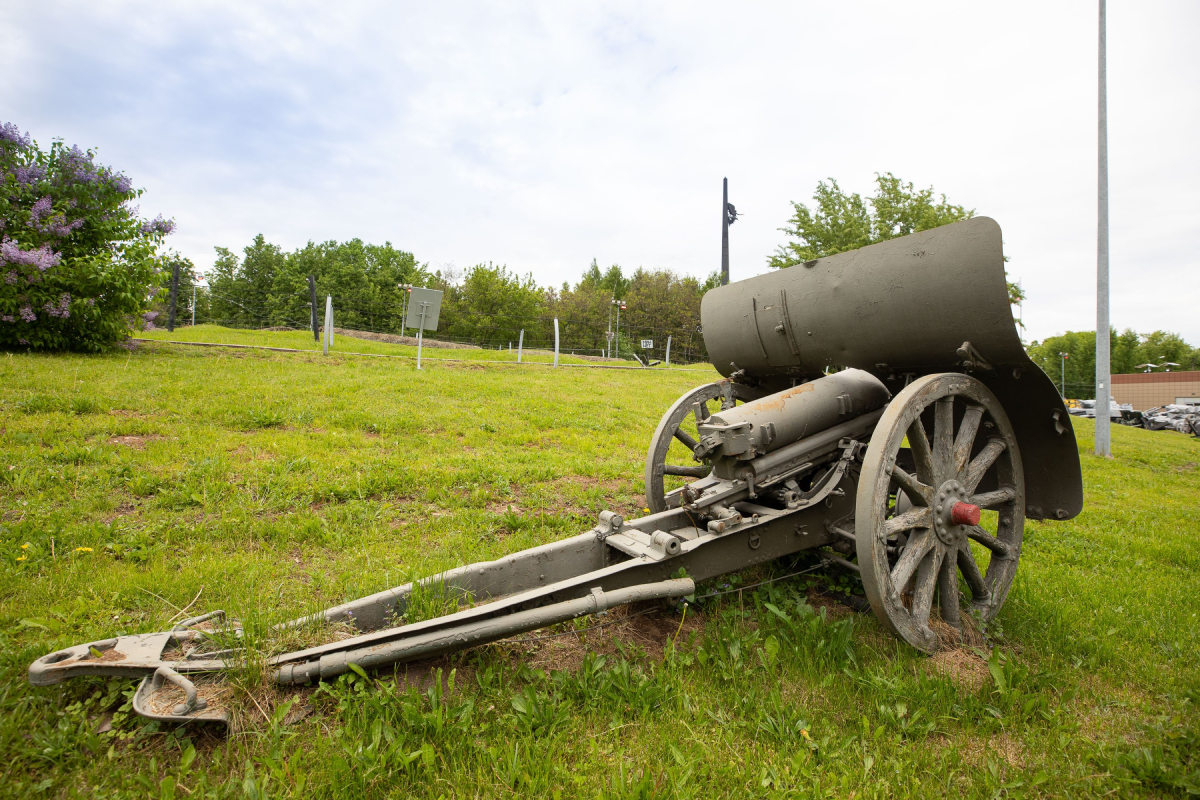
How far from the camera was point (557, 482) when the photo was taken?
566 cm

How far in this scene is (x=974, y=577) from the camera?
3314mm

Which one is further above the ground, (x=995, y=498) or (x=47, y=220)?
(x=47, y=220)

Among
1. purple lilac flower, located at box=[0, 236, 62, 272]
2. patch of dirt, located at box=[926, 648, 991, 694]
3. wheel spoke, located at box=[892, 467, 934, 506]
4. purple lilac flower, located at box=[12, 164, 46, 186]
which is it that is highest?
purple lilac flower, located at box=[12, 164, 46, 186]

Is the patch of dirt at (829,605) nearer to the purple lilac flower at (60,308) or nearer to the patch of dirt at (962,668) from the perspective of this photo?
the patch of dirt at (962,668)

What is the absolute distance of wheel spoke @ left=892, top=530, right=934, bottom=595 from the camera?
2.83m

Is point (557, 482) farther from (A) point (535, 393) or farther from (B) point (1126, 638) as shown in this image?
(A) point (535, 393)

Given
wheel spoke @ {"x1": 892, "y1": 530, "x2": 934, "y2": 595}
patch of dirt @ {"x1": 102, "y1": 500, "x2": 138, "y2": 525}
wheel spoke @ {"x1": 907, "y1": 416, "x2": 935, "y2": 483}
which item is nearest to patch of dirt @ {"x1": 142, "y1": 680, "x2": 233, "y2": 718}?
patch of dirt @ {"x1": 102, "y1": 500, "x2": 138, "y2": 525}

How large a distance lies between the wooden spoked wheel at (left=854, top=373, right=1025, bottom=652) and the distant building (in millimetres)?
65774

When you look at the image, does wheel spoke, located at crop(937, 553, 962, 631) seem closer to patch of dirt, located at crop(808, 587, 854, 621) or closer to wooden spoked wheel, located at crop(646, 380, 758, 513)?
patch of dirt, located at crop(808, 587, 854, 621)

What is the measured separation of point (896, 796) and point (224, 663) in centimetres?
236

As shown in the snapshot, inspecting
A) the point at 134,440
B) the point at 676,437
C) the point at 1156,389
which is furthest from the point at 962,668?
the point at 1156,389

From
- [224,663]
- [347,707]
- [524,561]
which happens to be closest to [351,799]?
[347,707]

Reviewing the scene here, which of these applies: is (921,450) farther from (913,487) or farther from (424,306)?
(424,306)

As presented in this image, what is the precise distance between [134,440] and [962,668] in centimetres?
673
